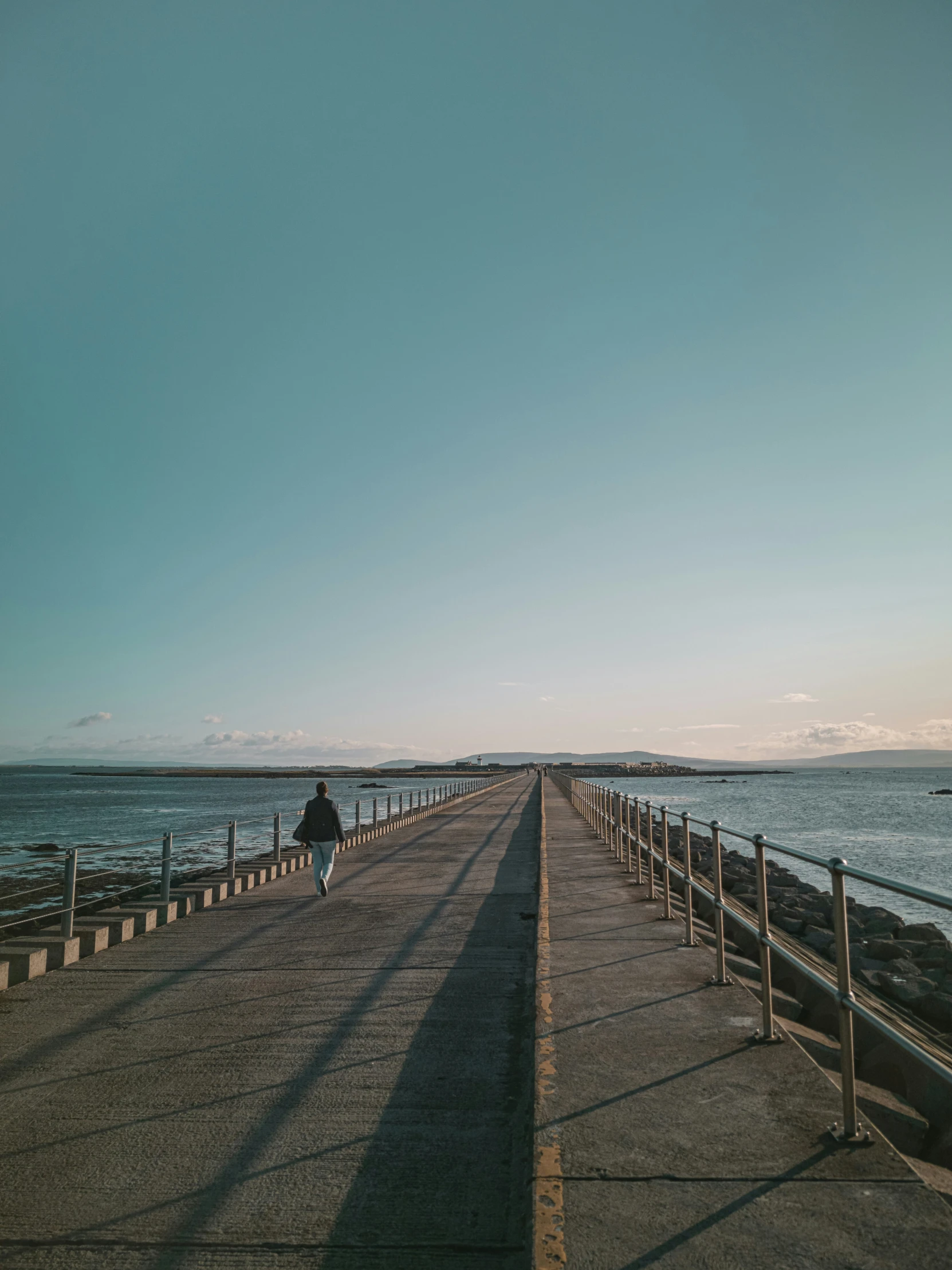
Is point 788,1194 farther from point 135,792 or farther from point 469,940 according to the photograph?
point 135,792

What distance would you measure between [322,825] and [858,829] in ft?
138

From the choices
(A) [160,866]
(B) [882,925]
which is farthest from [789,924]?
(A) [160,866]

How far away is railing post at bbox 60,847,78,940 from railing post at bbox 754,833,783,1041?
21.3 ft

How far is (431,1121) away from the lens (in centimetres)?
471

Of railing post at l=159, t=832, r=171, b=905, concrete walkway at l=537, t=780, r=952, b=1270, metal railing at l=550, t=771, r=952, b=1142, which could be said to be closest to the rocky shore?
metal railing at l=550, t=771, r=952, b=1142

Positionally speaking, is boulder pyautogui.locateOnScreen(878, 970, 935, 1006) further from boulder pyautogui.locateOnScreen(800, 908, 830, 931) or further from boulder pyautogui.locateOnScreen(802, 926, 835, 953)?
boulder pyautogui.locateOnScreen(800, 908, 830, 931)

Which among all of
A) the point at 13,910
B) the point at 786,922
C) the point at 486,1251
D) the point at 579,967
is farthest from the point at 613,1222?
the point at 13,910

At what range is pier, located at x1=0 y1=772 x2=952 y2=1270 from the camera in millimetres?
3377

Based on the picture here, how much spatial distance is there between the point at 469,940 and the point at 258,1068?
395 cm

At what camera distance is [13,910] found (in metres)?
20.2

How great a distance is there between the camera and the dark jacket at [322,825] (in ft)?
39.9

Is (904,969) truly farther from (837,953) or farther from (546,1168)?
(546,1168)

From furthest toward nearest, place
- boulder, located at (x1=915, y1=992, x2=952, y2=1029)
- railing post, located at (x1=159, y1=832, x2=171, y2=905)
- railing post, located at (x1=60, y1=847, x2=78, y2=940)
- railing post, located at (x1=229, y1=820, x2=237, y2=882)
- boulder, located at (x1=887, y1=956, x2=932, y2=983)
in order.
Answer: railing post, located at (x1=229, y1=820, x2=237, y2=882), boulder, located at (x1=887, y1=956, x2=932, y2=983), railing post, located at (x1=159, y1=832, x2=171, y2=905), boulder, located at (x1=915, y1=992, x2=952, y2=1029), railing post, located at (x1=60, y1=847, x2=78, y2=940)

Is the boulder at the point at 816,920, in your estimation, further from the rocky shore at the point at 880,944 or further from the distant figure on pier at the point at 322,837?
the distant figure on pier at the point at 322,837
